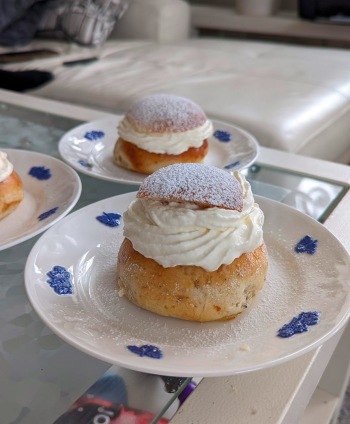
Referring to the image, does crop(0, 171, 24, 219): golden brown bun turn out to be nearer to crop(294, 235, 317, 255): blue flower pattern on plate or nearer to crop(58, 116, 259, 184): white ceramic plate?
crop(58, 116, 259, 184): white ceramic plate

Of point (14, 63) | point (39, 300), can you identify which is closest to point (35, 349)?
point (39, 300)

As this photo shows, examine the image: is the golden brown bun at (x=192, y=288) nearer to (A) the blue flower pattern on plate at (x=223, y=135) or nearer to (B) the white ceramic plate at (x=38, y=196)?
(B) the white ceramic plate at (x=38, y=196)

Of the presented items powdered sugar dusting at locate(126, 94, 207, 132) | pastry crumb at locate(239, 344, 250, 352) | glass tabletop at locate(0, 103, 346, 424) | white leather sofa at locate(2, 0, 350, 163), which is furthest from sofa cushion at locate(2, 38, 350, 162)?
pastry crumb at locate(239, 344, 250, 352)

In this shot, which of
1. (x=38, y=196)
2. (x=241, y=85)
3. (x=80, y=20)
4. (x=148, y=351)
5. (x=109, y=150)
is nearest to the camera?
(x=148, y=351)

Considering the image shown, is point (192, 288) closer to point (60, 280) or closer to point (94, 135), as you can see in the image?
point (60, 280)

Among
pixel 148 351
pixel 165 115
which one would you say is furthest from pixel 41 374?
pixel 165 115

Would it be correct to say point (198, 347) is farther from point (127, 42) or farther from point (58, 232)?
point (127, 42)
